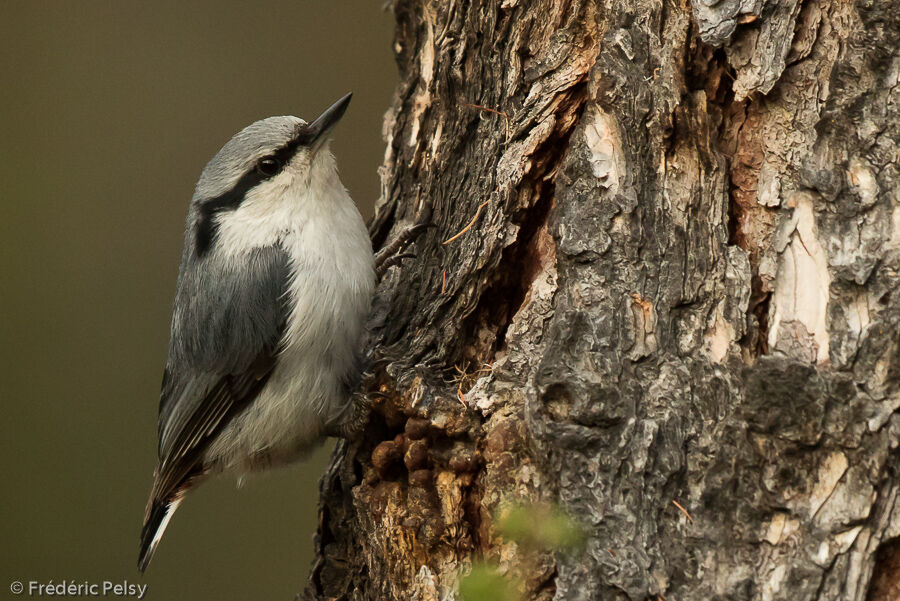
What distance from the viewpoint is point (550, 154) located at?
2.26 m

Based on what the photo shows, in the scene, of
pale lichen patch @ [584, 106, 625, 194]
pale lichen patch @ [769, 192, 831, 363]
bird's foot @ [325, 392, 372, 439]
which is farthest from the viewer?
bird's foot @ [325, 392, 372, 439]

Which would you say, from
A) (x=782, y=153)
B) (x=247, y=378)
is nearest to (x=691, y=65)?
(x=782, y=153)

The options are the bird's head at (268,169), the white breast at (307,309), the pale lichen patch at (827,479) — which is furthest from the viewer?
the bird's head at (268,169)

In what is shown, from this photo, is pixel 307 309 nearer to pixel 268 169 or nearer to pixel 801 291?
pixel 268 169

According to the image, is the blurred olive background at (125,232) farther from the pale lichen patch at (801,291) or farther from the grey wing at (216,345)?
the pale lichen patch at (801,291)

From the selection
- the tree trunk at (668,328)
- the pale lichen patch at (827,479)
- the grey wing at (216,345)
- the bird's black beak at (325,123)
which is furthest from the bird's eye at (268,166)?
the pale lichen patch at (827,479)

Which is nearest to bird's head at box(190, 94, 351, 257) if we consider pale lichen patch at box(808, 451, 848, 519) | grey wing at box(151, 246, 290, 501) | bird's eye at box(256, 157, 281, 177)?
bird's eye at box(256, 157, 281, 177)

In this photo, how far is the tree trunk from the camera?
1681 millimetres

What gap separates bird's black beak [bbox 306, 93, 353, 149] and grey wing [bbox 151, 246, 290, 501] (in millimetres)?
371

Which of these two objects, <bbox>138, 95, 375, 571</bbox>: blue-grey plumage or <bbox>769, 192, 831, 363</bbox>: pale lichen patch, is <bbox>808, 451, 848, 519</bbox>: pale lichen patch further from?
<bbox>138, 95, 375, 571</bbox>: blue-grey plumage

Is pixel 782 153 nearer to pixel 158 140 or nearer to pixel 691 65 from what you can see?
pixel 691 65

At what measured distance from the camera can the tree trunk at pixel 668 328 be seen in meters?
1.68

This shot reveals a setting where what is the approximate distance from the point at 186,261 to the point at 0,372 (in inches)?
82.2

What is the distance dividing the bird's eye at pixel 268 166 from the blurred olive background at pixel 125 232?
1.55 metres
